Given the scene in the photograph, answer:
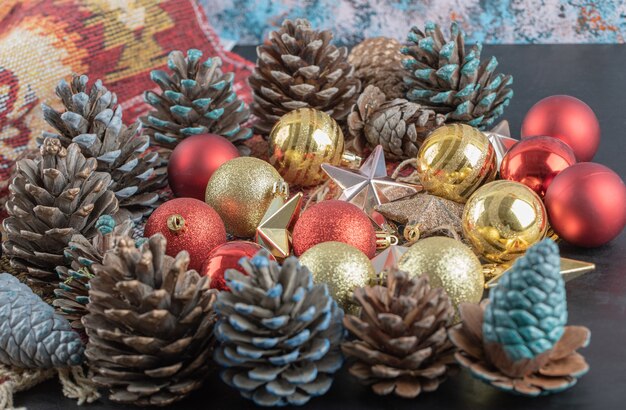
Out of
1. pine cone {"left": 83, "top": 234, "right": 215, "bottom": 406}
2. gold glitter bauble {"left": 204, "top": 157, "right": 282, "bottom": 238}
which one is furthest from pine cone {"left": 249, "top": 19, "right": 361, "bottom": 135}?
pine cone {"left": 83, "top": 234, "right": 215, "bottom": 406}

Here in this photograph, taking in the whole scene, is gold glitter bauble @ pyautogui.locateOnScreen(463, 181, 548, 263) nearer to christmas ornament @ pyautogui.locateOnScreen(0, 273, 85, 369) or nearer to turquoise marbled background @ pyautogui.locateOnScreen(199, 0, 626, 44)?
christmas ornament @ pyautogui.locateOnScreen(0, 273, 85, 369)

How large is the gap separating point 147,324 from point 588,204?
1.30ft

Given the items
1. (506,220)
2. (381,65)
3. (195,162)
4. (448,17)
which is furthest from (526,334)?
(448,17)

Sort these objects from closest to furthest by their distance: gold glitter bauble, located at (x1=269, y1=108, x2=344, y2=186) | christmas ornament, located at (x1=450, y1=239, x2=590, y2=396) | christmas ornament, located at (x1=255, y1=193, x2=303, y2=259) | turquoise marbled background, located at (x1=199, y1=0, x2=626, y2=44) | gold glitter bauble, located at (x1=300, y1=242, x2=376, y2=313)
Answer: christmas ornament, located at (x1=450, y1=239, x2=590, y2=396), gold glitter bauble, located at (x1=300, y1=242, x2=376, y2=313), christmas ornament, located at (x1=255, y1=193, x2=303, y2=259), gold glitter bauble, located at (x1=269, y1=108, x2=344, y2=186), turquoise marbled background, located at (x1=199, y1=0, x2=626, y2=44)

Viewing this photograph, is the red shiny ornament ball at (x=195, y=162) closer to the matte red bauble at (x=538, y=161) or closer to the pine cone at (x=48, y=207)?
the pine cone at (x=48, y=207)

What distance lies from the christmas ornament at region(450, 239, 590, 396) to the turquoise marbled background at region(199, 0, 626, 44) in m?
1.01

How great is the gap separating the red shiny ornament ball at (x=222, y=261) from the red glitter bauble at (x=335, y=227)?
0.05 meters

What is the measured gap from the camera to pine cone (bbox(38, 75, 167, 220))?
772 millimetres

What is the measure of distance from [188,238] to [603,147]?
499mm

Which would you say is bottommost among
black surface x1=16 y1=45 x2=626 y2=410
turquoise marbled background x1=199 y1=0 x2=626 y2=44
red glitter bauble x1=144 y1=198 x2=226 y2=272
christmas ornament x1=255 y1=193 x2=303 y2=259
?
turquoise marbled background x1=199 y1=0 x2=626 y2=44

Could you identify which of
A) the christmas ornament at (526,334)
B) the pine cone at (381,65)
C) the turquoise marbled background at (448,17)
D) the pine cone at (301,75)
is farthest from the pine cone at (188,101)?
the turquoise marbled background at (448,17)

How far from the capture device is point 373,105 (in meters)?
0.89

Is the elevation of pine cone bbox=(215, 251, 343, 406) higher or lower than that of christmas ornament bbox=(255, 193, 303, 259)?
higher

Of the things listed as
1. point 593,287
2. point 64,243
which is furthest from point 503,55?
point 64,243
